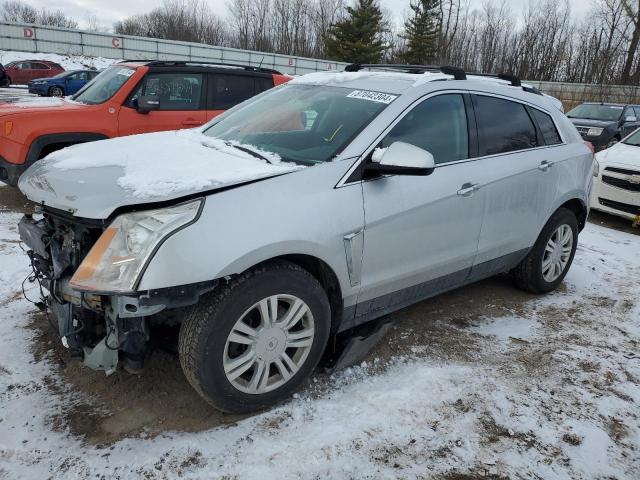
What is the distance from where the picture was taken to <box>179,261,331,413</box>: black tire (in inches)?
94.8

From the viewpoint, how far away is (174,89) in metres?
7.16

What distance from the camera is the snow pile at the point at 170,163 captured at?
245 cm

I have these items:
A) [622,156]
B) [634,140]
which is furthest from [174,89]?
[634,140]

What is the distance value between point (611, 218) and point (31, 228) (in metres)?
8.50

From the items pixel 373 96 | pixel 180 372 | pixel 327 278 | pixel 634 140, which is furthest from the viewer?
pixel 634 140

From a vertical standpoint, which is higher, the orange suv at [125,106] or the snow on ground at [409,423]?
the orange suv at [125,106]

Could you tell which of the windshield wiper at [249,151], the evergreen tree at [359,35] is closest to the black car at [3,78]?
the windshield wiper at [249,151]

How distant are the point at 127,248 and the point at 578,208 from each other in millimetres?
4026

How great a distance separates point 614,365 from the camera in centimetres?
351

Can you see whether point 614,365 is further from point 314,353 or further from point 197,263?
point 197,263

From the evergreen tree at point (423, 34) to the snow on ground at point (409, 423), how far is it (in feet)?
172

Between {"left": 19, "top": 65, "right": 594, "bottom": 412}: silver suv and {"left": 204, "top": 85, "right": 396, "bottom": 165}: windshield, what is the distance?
0.01 metres

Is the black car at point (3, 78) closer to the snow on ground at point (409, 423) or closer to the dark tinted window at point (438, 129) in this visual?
the snow on ground at point (409, 423)

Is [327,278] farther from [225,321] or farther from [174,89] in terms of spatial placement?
[174,89]
